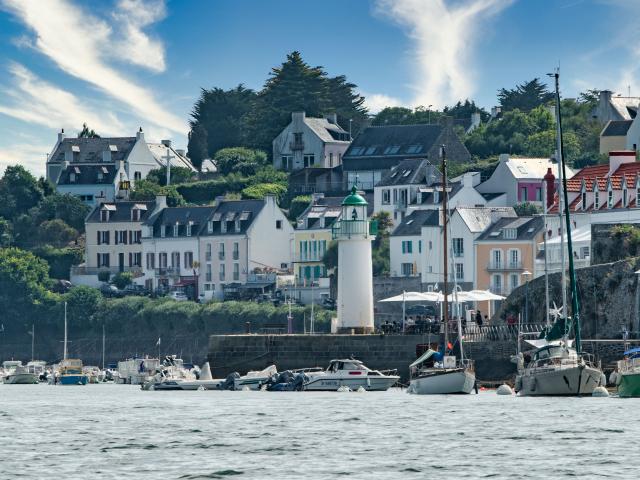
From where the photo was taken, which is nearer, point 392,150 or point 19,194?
point 392,150

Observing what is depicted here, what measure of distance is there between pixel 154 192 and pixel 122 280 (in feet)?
32.5

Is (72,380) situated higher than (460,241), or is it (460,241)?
(460,241)

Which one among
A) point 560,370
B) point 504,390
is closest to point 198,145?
point 504,390

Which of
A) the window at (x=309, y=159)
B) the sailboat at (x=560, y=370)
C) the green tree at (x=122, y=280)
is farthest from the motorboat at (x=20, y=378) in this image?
the sailboat at (x=560, y=370)

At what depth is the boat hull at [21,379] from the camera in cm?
11694

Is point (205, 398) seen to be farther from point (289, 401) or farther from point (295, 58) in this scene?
point (295, 58)

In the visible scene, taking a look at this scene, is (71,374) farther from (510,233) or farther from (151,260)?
(151,260)

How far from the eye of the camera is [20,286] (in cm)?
14375

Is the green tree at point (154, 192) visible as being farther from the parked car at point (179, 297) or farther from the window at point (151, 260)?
the parked car at point (179, 297)

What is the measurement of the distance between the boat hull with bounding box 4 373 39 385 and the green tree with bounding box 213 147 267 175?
40438 millimetres

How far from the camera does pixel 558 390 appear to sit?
2702 inches

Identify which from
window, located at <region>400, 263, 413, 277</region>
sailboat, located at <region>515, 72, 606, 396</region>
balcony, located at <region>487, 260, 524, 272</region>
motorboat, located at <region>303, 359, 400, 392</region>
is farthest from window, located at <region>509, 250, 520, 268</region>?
sailboat, located at <region>515, 72, 606, 396</region>

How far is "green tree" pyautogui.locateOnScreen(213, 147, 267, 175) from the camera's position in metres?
155

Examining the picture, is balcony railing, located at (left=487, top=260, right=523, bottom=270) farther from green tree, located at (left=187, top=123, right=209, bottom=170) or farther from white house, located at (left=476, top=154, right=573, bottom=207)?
green tree, located at (left=187, top=123, right=209, bottom=170)
